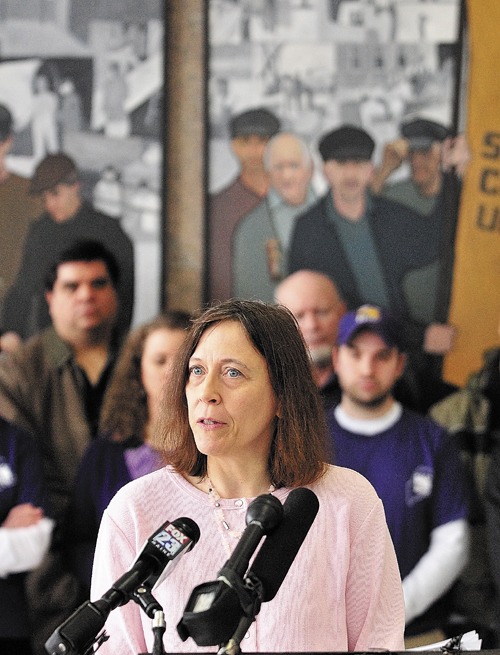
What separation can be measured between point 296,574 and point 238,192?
7.45 ft

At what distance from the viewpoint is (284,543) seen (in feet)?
3.85

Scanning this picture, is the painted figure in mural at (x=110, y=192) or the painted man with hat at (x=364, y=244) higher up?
the painted figure in mural at (x=110, y=192)

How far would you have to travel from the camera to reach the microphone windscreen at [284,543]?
1.11 metres

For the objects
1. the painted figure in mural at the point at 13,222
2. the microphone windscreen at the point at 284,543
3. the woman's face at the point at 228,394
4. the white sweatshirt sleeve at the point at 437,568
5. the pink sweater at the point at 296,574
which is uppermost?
the painted figure in mural at the point at 13,222

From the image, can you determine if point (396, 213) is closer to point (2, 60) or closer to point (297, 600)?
point (2, 60)

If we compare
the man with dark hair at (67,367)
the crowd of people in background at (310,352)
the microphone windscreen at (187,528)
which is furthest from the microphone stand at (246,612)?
the man with dark hair at (67,367)

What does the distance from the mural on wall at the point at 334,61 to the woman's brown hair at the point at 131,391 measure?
0.90 m

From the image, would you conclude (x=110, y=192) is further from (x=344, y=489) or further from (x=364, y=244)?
(x=344, y=489)

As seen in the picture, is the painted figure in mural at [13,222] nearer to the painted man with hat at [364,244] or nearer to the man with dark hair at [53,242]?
the man with dark hair at [53,242]

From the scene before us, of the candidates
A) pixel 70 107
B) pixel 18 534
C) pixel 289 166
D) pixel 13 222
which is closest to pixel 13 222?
pixel 13 222

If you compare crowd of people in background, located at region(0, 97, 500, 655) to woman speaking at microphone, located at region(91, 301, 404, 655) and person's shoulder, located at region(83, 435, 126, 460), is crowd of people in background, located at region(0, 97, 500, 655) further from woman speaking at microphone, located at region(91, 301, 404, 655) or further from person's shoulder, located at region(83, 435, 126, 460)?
woman speaking at microphone, located at region(91, 301, 404, 655)

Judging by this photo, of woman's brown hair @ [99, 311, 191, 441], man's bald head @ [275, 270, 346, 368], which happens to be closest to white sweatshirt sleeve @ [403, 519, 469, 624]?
man's bald head @ [275, 270, 346, 368]

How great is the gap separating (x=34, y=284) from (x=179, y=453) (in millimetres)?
2081

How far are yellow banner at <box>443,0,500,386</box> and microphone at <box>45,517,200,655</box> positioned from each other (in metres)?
2.58
